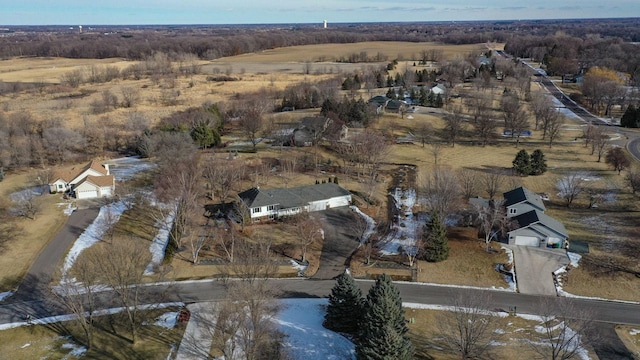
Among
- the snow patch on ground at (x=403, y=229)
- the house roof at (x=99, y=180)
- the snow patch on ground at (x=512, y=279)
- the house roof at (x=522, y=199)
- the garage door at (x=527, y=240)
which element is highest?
the house roof at (x=522, y=199)

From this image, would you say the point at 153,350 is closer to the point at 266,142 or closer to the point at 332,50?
the point at 266,142

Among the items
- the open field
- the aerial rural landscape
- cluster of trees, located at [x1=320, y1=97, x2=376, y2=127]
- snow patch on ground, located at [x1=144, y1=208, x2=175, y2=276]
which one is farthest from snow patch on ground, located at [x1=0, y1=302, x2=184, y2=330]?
cluster of trees, located at [x1=320, y1=97, x2=376, y2=127]

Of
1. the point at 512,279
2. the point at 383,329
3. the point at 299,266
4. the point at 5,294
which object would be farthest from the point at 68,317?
the point at 512,279

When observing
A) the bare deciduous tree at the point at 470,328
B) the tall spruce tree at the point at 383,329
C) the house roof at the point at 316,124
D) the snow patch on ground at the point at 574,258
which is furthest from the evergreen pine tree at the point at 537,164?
the tall spruce tree at the point at 383,329

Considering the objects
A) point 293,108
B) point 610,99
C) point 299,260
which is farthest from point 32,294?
point 610,99

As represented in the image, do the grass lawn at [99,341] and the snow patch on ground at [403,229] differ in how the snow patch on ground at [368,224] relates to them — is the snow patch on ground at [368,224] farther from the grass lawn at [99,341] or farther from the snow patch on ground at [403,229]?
the grass lawn at [99,341]

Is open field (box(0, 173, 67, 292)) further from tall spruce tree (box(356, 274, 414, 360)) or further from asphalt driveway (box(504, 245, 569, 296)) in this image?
asphalt driveway (box(504, 245, 569, 296))

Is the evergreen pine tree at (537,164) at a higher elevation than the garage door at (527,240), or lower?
higher
